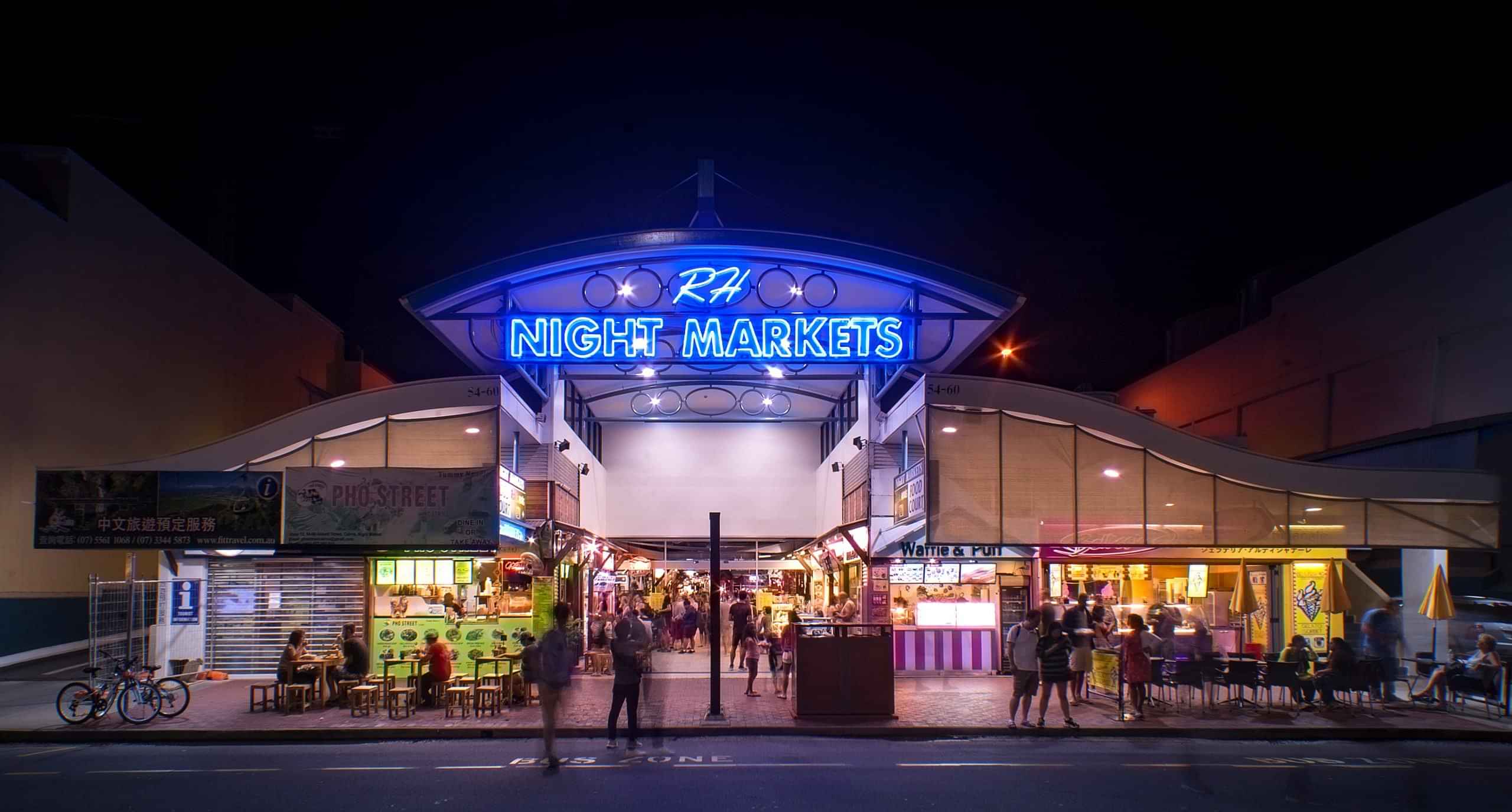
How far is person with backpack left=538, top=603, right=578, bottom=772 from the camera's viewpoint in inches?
480

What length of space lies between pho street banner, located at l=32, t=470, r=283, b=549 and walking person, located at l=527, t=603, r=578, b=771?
7.91 meters

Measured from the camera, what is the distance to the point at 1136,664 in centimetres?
1631

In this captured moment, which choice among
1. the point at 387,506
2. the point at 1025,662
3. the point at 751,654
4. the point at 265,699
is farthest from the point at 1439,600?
the point at 265,699

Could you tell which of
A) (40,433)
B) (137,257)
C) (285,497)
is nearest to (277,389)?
(137,257)

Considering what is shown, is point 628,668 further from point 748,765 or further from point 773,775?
point 773,775

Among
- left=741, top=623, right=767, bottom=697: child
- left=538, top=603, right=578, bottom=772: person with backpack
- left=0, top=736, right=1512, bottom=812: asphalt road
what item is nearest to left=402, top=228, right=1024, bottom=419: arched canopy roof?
left=741, top=623, right=767, bottom=697: child

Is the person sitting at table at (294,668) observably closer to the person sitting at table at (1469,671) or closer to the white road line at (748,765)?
the white road line at (748,765)

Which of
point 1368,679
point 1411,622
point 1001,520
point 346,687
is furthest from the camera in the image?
point 1411,622

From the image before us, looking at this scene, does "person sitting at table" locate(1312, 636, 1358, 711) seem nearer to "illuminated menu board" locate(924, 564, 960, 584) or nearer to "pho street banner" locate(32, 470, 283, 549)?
"illuminated menu board" locate(924, 564, 960, 584)

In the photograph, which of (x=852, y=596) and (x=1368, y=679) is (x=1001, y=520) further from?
(x=852, y=596)

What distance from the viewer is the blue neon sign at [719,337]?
22188mm

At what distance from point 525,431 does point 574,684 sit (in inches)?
204

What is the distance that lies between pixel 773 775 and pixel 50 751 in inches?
364

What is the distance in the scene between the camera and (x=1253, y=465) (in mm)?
19672
